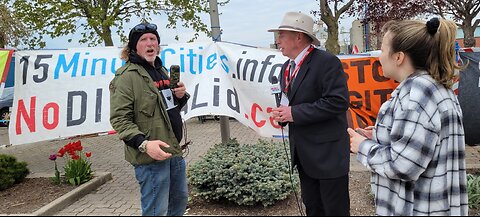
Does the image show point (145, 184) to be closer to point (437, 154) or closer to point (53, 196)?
point (437, 154)

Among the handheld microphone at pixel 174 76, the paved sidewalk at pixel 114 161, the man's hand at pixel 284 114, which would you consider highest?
the handheld microphone at pixel 174 76

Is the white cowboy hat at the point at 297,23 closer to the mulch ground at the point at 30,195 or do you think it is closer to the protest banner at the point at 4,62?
the mulch ground at the point at 30,195

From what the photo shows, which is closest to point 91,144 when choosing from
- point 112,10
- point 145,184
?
point 112,10

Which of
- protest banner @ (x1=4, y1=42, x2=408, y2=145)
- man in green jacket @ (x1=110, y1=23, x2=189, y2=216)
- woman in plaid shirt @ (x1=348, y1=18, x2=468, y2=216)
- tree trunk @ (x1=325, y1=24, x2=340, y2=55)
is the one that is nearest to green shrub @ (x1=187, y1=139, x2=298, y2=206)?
protest banner @ (x1=4, y1=42, x2=408, y2=145)


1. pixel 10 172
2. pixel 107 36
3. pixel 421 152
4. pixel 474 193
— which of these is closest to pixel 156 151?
pixel 421 152

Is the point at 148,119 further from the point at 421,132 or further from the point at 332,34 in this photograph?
the point at 332,34

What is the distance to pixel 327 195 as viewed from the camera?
99.8 inches

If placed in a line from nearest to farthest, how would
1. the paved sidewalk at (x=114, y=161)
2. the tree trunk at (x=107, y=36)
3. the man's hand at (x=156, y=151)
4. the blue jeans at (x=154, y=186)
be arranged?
1. the man's hand at (x=156, y=151)
2. the blue jeans at (x=154, y=186)
3. the paved sidewalk at (x=114, y=161)
4. the tree trunk at (x=107, y=36)

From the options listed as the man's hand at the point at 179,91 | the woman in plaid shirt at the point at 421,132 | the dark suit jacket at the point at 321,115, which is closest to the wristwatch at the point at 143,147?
the man's hand at the point at 179,91

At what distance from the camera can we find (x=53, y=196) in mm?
4750

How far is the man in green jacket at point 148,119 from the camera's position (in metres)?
2.50

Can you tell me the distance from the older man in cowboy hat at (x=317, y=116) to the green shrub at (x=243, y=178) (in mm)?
1244

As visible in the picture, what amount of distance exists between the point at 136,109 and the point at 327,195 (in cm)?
139

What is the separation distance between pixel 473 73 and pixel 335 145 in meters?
3.54
